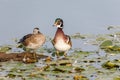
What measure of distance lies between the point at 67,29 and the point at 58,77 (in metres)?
9.40

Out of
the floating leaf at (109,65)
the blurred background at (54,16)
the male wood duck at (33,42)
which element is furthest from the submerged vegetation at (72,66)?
the blurred background at (54,16)

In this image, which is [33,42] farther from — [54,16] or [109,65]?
[54,16]

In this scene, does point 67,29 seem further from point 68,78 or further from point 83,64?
point 68,78

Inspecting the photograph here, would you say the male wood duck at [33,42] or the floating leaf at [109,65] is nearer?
the floating leaf at [109,65]

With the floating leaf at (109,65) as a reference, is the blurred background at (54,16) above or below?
above

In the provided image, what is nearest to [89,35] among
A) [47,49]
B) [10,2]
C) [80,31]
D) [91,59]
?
[80,31]

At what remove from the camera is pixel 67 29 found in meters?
21.7

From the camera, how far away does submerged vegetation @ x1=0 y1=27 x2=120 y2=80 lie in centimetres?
1254

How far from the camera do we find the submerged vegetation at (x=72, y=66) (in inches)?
494

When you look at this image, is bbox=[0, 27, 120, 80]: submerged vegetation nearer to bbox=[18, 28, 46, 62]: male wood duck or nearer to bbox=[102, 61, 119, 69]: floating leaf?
bbox=[102, 61, 119, 69]: floating leaf

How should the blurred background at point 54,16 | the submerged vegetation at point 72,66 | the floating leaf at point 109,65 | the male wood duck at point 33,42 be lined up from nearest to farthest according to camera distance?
the submerged vegetation at point 72,66 → the floating leaf at point 109,65 → the male wood duck at point 33,42 → the blurred background at point 54,16

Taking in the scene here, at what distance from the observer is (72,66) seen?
44.8ft

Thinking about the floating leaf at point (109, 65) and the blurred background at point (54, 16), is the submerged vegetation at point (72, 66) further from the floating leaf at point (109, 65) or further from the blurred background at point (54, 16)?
the blurred background at point (54, 16)

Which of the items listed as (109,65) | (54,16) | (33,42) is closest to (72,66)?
(109,65)
